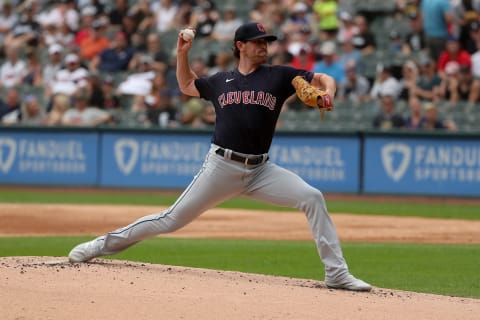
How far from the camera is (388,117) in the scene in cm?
1884

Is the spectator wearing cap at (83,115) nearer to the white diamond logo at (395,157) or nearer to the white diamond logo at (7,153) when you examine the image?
the white diamond logo at (7,153)

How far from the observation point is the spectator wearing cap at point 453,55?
1856cm

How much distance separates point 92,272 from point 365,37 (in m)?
13.3

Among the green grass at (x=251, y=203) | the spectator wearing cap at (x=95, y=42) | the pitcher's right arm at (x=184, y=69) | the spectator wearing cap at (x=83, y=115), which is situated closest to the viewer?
the pitcher's right arm at (x=184, y=69)

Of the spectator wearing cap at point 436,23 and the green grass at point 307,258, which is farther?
the spectator wearing cap at point 436,23

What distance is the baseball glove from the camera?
7.23 meters

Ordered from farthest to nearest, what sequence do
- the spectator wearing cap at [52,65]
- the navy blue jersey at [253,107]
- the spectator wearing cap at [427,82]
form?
the spectator wearing cap at [52,65], the spectator wearing cap at [427,82], the navy blue jersey at [253,107]

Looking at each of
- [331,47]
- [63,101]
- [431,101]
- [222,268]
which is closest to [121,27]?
[63,101]

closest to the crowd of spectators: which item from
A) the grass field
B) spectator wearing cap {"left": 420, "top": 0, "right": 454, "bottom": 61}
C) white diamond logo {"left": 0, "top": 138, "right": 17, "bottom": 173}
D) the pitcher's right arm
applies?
spectator wearing cap {"left": 420, "top": 0, "right": 454, "bottom": 61}

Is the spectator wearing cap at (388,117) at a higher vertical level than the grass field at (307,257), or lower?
higher

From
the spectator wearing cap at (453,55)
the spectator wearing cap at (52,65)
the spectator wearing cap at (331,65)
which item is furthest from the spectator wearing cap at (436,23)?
the spectator wearing cap at (52,65)

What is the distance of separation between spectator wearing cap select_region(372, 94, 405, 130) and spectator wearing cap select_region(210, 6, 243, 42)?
416 centimetres

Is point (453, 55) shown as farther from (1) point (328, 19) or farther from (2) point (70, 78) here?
(2) point (70, 78)

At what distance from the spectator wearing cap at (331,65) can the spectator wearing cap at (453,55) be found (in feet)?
6.24
